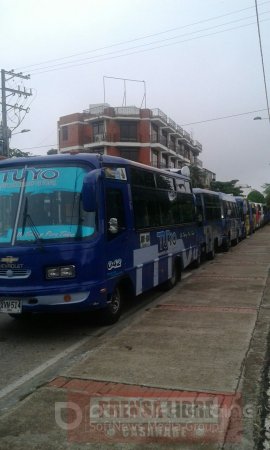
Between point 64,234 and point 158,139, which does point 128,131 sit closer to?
point 158,139

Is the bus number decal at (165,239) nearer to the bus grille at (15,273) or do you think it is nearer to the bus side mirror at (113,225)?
the bus side mirror at (113,225)

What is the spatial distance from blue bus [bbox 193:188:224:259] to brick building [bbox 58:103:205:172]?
36.3 metres

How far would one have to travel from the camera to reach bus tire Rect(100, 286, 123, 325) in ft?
24.3

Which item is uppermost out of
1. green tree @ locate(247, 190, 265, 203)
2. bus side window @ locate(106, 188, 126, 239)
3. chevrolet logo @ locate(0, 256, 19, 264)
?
green tree @ locate(247, 190, 265, 203)

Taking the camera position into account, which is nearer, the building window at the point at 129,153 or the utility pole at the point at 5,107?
the utility pole at the point at 5,107

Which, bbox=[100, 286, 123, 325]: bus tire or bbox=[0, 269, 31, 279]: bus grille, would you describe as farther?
bbox=[100, 286, 123, 325]: bus tire

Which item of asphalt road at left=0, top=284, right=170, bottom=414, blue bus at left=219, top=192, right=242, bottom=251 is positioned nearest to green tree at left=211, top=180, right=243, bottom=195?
blue bus at left=219, top=192, right=242, bottom=251

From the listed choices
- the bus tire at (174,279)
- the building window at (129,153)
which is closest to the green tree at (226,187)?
the building window at (129,153)

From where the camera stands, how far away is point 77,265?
6.61m

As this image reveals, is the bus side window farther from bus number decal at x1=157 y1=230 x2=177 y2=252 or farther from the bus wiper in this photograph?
bus number decal at x1=157 y1=230 x2=177 y2=252

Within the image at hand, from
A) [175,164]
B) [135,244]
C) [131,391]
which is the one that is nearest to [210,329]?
[135,244]

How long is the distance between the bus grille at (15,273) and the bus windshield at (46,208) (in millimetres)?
400

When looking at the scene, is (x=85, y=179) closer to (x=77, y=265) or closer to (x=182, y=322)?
(x=77, y=265)

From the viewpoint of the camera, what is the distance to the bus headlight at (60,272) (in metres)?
6.57
